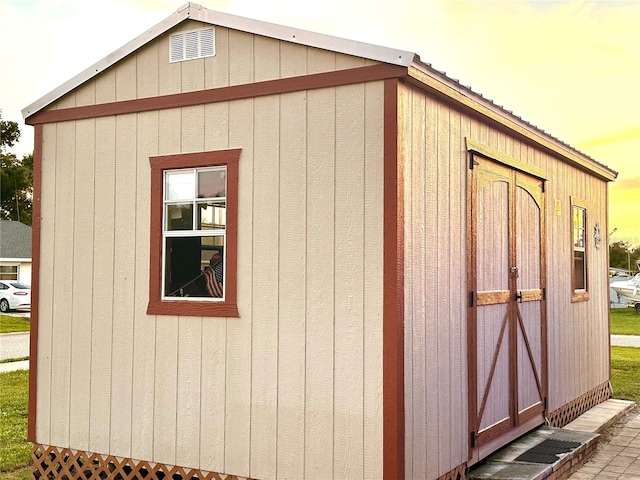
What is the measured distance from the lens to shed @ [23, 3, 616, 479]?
534 cm

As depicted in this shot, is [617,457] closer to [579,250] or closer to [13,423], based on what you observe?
[579,250]

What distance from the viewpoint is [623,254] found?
186ft

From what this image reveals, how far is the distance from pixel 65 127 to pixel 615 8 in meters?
14.2

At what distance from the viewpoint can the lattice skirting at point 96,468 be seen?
6039 millimetres

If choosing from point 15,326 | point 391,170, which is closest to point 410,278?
point 391,170

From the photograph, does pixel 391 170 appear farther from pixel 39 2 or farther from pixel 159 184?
pixel 39 2

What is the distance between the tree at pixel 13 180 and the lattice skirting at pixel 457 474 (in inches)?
1641

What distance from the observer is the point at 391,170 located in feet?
17.2

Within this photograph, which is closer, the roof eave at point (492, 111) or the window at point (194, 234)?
the roof eave at point (492, 111)

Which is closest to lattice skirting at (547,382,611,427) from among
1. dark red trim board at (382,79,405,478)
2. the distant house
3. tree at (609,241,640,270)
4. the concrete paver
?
the concrete paver

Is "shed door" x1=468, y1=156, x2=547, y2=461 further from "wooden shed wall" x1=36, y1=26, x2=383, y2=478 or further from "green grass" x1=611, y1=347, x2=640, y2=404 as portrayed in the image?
"green grass" x1=611, y1=347, x2=640, y2=404

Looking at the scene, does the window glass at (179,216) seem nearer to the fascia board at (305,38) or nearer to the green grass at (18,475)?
the fascia board at (305,38)

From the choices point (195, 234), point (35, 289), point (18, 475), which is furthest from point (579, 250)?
point (18, 475)

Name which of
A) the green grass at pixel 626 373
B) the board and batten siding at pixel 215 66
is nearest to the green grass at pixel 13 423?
the board and batten siding at pixel 215 66
